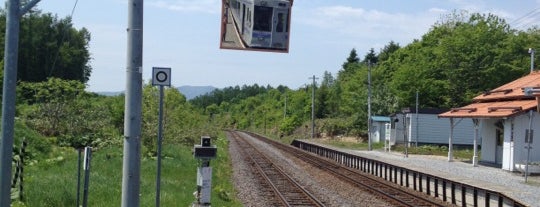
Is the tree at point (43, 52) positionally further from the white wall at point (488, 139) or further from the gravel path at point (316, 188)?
the white wall at point (488, 139)

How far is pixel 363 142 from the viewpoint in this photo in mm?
61750

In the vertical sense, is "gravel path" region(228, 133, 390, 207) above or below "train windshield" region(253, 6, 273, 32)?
below

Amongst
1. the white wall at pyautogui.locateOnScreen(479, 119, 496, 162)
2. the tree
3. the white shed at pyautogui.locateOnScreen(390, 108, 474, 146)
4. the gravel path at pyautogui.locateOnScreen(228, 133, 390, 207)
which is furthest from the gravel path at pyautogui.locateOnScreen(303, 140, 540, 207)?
the tree

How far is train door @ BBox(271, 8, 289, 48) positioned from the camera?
34.9 ft

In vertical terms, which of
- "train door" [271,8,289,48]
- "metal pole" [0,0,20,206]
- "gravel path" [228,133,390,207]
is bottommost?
"gravel path" [228,133,390,207]

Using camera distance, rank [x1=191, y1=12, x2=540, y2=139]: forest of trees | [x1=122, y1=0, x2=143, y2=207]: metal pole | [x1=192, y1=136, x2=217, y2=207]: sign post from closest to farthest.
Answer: [x1=122, y1=0, x2=143, y2=207]: metal pole, [x1=192, y1=136, x2=217, y2=207]: sign post, [x1=191, y1=12, x2=540, y2=139]: forest of trees

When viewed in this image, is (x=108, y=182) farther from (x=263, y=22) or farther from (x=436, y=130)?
(x=436, y=130)

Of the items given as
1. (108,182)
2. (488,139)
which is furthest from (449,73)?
(108,182)

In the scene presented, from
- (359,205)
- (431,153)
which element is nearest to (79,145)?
(359,205)

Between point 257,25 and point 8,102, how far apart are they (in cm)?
448

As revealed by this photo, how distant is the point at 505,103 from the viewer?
31.7 metres

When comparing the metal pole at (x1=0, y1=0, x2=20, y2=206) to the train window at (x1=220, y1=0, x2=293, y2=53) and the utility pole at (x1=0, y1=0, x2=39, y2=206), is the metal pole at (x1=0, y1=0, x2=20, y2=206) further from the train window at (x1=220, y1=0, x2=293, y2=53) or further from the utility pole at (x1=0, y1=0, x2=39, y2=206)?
the train window at (x1=220, y1=0, x2=293, y2=53)

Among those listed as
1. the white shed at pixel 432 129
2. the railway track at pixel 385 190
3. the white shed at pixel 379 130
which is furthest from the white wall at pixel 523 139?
the white shed at pixel 379 130

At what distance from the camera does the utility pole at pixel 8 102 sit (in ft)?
26.1
